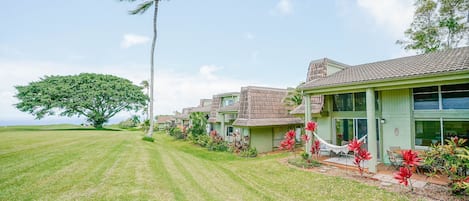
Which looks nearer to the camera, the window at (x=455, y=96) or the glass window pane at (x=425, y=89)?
the window at (x=455, y=96)

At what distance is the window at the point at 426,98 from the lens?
8.32 meters

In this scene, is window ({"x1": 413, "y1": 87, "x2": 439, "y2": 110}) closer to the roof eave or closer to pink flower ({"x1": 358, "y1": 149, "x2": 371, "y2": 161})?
the roof eave

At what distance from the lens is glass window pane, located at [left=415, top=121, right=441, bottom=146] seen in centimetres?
828

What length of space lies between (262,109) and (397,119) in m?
8.04

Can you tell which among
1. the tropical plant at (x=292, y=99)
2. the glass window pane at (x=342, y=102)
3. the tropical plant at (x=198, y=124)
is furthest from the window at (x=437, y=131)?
the tropical plant at (x=198, y=124)

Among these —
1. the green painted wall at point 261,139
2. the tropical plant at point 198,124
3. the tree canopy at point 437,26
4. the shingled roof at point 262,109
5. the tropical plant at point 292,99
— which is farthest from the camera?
the tropical plant at point 198,124

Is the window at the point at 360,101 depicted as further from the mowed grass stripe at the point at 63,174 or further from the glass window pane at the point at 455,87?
the mowed grass stripe at the point at 63,174

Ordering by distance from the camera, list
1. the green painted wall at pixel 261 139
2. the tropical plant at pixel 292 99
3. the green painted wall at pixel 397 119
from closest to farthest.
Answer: the green painted wall at pixel 397 119
the green painted wall at pixel 261 139
the tropical plant at pixel 292 99

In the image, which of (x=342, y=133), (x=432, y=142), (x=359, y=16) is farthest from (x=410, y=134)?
(x=359, y=16)

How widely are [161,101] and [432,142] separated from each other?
44136 millimetres

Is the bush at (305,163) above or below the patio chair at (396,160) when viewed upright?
below

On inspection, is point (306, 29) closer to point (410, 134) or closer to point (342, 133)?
point (342, 133)

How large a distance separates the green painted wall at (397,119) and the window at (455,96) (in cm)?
107

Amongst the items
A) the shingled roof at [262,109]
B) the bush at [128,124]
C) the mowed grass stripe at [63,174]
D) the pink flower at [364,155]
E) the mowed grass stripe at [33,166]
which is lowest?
the bush at [128,124]
